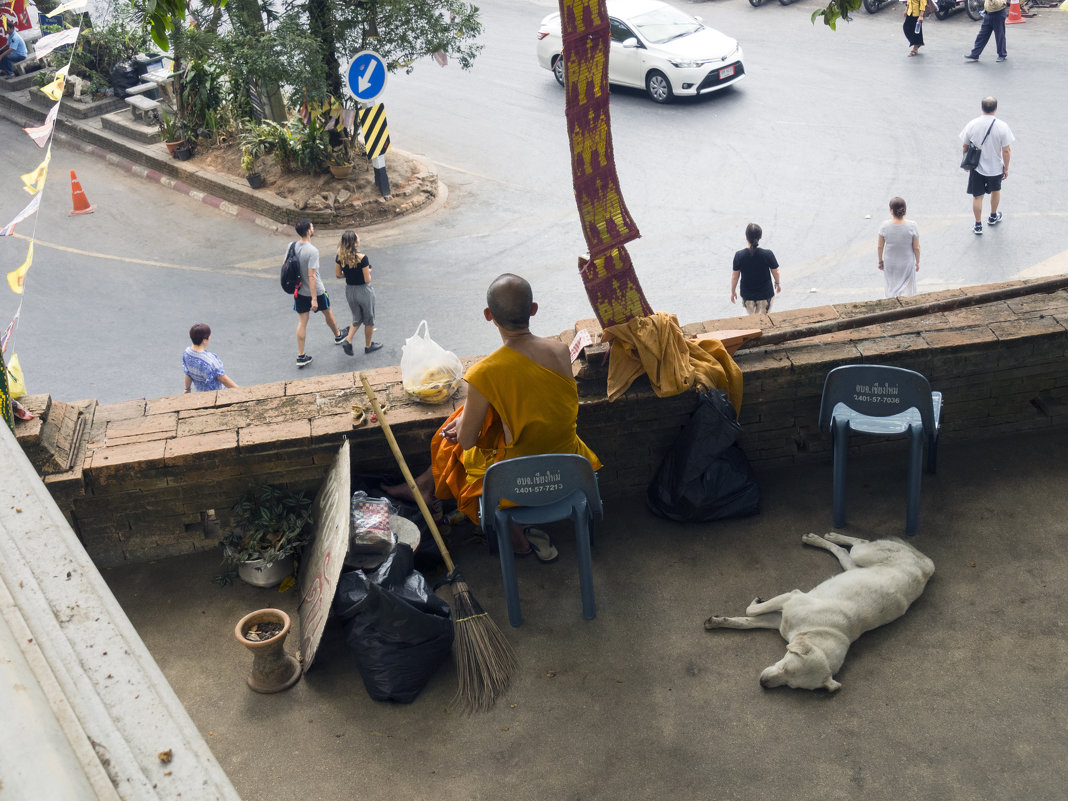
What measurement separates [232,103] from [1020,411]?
14.4m

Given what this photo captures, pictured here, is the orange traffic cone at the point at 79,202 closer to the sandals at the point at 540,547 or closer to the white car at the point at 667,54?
the white car at the point at 667,54

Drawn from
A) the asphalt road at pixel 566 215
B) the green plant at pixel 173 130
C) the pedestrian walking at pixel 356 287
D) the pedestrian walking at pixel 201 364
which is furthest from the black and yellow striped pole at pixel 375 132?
the pedestrian walking at pixel 201 364

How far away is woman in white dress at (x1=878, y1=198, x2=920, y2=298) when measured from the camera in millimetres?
10516

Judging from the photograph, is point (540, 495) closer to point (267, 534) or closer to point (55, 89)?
point (267, 534)

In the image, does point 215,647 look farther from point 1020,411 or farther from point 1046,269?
point 1046,269

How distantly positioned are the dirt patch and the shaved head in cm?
1037

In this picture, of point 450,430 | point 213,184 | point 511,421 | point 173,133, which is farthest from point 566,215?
point 511,421

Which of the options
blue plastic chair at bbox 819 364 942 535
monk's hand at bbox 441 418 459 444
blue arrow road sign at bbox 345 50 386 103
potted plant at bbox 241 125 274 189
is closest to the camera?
blue plastic chair at bbox 819 364 942 535

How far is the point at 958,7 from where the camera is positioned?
20.2 metres

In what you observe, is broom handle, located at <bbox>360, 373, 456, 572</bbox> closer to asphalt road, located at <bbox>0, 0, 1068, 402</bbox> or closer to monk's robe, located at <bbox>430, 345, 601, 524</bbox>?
monk's robe, located at <bbox>430, 345, 601, 524</bbox>

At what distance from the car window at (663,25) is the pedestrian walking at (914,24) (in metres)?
3.62

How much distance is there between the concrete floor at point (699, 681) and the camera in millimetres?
4590

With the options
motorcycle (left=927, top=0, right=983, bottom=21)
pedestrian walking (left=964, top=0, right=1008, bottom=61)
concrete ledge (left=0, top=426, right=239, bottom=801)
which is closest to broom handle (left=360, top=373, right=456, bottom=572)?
concrete ledge (left=0, top=426, right=239, bottom=801)

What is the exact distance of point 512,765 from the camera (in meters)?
4.74
